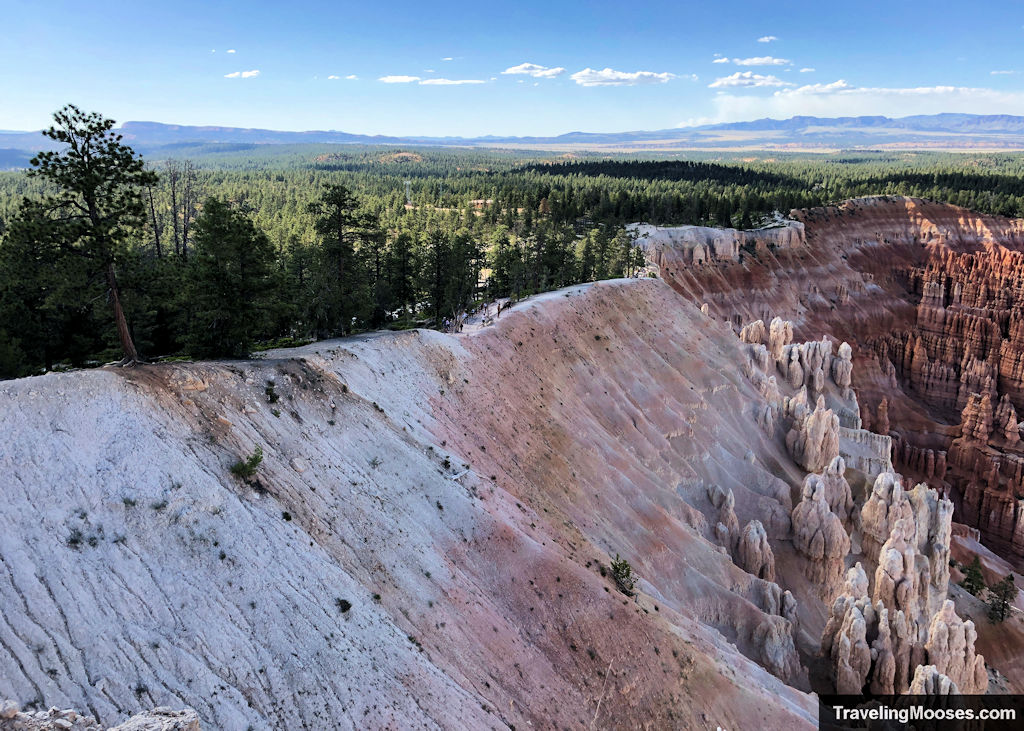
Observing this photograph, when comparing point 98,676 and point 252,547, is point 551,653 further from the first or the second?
point 98,676

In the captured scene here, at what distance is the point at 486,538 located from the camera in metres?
23.1

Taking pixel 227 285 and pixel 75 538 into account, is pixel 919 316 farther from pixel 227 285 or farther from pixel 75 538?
pixel 75 538

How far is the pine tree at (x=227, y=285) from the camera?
26.0 meters

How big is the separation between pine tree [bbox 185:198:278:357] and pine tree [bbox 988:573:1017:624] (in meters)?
50.7

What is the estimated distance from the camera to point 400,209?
121 metres

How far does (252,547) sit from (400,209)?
11107cm

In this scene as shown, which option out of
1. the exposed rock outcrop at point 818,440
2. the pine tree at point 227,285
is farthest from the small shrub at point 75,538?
the exposed rock outcrop at point 818,440

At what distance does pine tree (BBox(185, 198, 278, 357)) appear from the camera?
26.0 meters

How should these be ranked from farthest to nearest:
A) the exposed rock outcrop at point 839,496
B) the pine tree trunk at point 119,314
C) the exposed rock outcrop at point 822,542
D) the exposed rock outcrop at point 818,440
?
the exposed rock outcrop at point 818,440 → the exposed rock outcrop at point 839,496 → the exposed rock outcrop at point 822,542 → the pine tree trunk at point 119,314

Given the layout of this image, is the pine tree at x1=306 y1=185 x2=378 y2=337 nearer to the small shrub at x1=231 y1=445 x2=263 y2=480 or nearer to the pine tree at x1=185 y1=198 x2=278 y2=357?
the pine tree at x1=185 y1=198 x2=278 y2=357

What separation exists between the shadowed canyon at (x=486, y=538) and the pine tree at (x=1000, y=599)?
90 cm

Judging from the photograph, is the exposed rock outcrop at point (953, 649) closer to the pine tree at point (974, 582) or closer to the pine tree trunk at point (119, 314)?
the pine tree at point (974, 582)

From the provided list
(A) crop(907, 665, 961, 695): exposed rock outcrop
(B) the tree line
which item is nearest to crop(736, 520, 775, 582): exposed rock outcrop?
(A) crop(907, 665, 961, 695): exposed rock outcrop

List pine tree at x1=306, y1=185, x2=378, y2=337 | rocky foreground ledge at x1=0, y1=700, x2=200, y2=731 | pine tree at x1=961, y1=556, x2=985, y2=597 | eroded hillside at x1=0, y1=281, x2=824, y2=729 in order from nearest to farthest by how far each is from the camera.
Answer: rocky foreground ledge at x1=0, y1=700, x2=200, y2=731
eroded hillside at x1=0, y1=281, x2=824, y2=729
pine tree at x1=306, y1=185, x2=378, y2=337
pine tree at x1=961, y1=556, x2=985, y2=597
